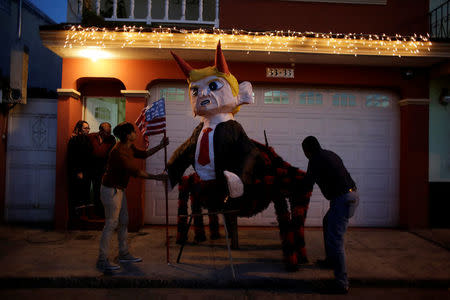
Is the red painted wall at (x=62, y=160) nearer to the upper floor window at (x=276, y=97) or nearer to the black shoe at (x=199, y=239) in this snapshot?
the black shoe at (x=199, y=239)

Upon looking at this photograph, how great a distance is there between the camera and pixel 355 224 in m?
6.77

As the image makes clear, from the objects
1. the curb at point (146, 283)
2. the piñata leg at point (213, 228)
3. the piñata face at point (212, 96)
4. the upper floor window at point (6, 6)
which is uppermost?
the upper floor window at point (6, 6)

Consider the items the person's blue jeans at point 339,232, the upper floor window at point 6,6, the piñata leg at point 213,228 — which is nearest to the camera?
the person's blue jeans at point 339,232

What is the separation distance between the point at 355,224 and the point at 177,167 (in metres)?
4.04

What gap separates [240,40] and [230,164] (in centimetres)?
253

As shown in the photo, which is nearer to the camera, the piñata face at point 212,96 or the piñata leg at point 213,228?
the piñata face at point 212,96

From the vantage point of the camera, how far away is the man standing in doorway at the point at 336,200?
3.81 m

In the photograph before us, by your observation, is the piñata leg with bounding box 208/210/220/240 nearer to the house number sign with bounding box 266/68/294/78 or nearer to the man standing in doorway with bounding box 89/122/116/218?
the man standing in doorway with bounding box 89/122/116/218

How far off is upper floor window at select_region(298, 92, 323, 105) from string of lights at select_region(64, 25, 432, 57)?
1076 mm

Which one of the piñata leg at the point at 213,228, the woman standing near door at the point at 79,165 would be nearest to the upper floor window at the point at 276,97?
the piñata leg at the point at 213,228

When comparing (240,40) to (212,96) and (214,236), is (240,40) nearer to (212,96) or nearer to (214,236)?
(212,96)

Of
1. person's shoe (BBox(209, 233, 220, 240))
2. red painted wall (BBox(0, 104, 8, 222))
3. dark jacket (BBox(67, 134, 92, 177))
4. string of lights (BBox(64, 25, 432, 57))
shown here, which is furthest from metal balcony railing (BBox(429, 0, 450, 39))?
red painted wall (BBox(0, 104, 8, 222))

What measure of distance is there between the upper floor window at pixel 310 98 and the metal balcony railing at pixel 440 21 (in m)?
2.51

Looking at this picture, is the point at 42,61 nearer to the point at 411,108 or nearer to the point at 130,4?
the point at 130,4
